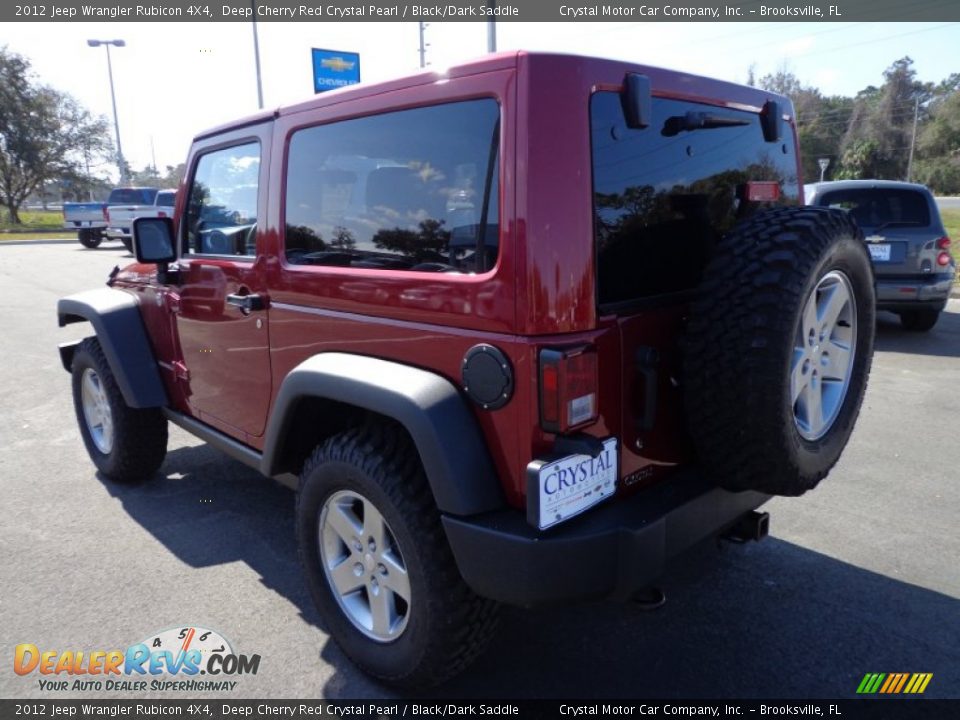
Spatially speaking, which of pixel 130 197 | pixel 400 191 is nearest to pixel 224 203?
pixel 400 191

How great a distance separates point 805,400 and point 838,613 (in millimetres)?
1034

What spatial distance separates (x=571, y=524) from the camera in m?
1.98

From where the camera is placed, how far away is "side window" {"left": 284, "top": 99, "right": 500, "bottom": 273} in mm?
2068

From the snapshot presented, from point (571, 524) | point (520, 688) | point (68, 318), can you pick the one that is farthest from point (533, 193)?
point (68, 318)

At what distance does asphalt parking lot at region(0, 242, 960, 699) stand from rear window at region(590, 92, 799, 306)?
1358 mm

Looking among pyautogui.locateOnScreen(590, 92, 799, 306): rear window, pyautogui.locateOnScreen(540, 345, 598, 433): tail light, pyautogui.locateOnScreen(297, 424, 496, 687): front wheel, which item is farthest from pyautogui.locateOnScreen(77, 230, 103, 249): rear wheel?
pyautogui.locateOnScreen(540, 345, 598, 433): tail light

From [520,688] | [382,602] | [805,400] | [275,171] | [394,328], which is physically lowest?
[520,688]

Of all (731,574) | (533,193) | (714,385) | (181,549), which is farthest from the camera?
(181,549)

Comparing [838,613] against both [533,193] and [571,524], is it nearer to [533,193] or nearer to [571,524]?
[571,524]

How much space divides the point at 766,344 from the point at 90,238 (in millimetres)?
27561

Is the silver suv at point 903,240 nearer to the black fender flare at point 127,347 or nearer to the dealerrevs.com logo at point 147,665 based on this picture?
the black fender flare at point 127,347

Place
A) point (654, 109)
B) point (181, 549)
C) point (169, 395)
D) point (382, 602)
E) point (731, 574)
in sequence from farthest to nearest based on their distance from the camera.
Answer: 1. point (169, 395)
2. point (181, 549)
3. point (731, 574)
4. point (382, 602)
5. point (654, 109)

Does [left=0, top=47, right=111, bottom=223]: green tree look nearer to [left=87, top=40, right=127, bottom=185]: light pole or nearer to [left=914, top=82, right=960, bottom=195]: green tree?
[left=87, top=40, right=127, bottom=185]: light pole

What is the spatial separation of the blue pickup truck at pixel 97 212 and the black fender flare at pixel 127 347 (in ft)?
75.6
